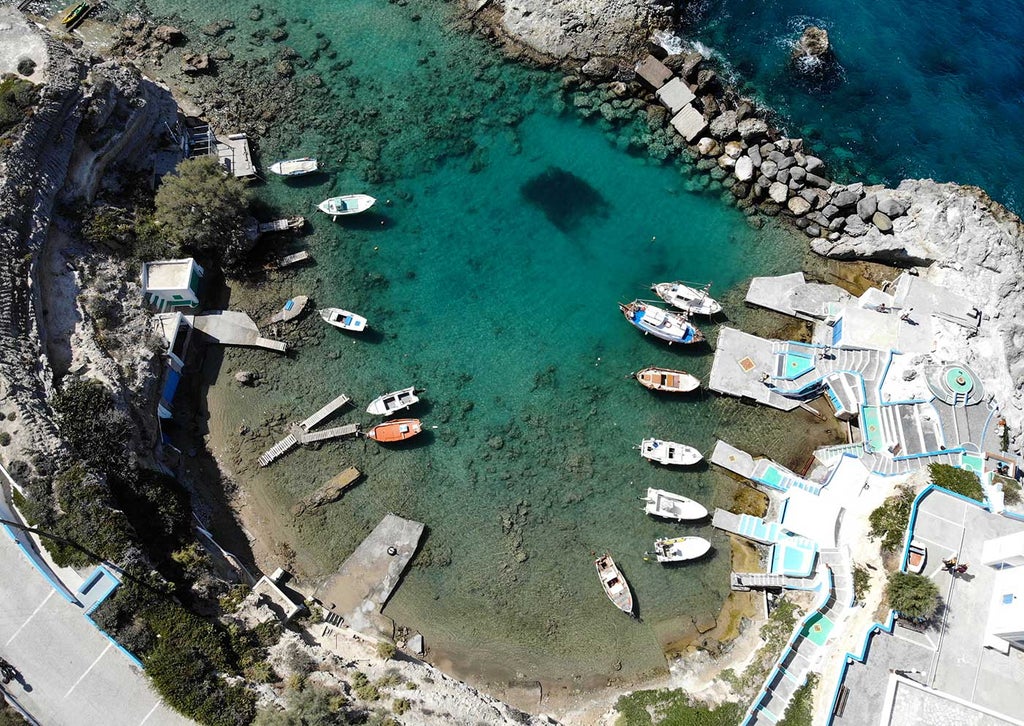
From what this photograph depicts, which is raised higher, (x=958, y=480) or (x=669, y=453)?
(x=958, y=480)

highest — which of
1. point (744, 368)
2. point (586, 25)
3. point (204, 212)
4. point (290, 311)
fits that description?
point (586, 25)

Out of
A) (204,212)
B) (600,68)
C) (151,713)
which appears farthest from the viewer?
(600,68)

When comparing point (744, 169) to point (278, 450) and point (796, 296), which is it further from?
point (278, 450)

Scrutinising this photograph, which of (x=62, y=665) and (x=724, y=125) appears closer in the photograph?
(x=62, y=665)

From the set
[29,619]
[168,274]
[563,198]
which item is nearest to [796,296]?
[563,198]

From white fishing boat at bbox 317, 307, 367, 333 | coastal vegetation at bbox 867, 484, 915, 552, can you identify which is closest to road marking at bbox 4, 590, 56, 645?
white fishing boat at bbox 317, 307, 367, 333

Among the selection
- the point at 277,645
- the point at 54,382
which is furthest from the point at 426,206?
the point at 277,645

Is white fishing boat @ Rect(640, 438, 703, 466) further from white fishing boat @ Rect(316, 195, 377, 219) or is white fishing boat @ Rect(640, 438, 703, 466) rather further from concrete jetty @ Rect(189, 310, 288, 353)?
white fishing boat @ Rect(316, 195, 377, 219)
